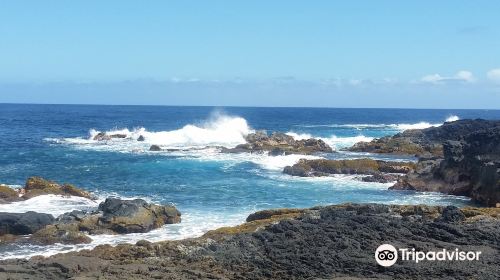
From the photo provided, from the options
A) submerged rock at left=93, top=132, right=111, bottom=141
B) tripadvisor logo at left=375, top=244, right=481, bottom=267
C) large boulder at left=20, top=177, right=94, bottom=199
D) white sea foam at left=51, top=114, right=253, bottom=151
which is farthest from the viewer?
submerged rock at left=93, top=132, right=111, bottom=141

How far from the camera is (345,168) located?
3606 cm

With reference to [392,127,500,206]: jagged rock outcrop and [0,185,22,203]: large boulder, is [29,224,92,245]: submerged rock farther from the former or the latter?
[392,127,500,206]: jagged rock outcrop

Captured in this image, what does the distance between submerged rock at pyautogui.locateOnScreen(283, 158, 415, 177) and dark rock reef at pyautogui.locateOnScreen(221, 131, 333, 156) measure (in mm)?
8639

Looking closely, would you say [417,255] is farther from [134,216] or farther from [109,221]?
[109,221]

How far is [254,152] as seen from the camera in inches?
1882

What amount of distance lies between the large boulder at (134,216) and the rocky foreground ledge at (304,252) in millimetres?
4328

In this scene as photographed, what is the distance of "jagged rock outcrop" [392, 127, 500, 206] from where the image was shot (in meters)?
27.0

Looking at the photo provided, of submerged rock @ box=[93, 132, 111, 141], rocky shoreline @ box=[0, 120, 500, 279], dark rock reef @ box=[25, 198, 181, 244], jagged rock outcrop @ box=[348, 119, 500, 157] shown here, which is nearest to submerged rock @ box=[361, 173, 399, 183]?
jagged rock outcrop @ box=[348, 119, 500, 157]

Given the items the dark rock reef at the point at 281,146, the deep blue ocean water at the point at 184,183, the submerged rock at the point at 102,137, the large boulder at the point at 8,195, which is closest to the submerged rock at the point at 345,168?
the deep blue ocean water at the point at 184,183

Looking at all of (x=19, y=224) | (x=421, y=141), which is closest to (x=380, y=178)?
(x=19, y=224)

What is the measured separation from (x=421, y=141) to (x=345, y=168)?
21117 mm

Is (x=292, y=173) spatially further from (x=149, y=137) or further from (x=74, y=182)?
(x=149, y=137)

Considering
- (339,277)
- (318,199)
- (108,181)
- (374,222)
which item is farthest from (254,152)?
(339,277)

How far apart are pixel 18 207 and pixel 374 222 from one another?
15.3 m
